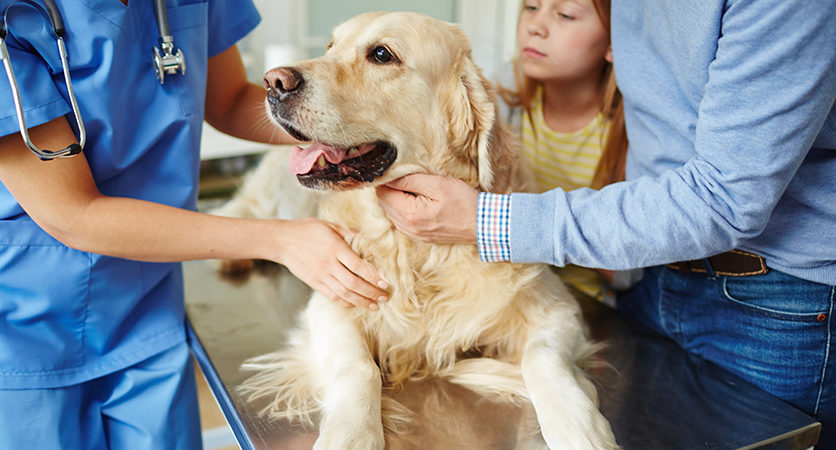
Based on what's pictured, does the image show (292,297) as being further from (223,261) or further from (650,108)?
(650,108)

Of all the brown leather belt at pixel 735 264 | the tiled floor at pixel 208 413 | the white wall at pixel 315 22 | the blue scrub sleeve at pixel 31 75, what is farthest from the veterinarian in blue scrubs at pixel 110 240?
the white wall at pixel 315 22

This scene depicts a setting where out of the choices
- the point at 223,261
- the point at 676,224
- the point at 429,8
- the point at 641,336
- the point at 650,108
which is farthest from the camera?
the point at 429,8

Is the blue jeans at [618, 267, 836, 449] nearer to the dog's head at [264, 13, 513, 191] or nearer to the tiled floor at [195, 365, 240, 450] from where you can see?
the dog's head at [264, 13, 513, 191]

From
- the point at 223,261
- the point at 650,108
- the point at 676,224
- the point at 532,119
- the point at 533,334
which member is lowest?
the point at 223,261

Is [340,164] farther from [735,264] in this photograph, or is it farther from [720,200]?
[735,264]

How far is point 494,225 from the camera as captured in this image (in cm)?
109

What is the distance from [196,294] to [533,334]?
0.90 meters

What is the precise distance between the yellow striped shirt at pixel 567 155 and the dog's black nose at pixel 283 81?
85 centimetres

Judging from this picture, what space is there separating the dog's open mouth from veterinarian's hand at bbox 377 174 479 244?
0.19ft

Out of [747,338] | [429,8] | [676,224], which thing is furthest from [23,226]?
[429,8]

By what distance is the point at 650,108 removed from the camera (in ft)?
4.01

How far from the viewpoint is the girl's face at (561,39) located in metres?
1.64

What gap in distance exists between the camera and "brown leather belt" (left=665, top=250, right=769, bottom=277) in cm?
120

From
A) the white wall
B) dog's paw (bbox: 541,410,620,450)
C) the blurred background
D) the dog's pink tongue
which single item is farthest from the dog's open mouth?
the white wall
